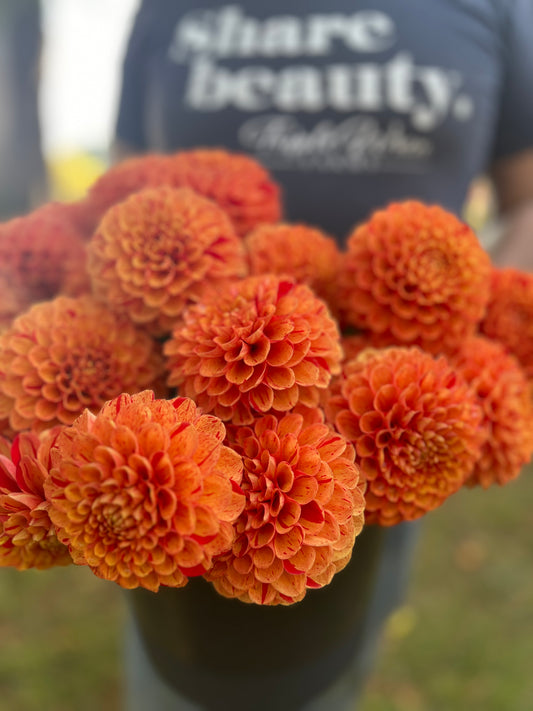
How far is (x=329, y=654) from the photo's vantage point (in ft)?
1.83

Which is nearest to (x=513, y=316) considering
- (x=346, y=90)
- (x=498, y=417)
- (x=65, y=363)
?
(x=498, y=417)

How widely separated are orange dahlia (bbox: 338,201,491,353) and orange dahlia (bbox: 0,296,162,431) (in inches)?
7.1

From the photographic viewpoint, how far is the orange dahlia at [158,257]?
402 millimetres

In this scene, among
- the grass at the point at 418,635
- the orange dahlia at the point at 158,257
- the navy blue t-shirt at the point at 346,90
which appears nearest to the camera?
the orange dahlia at the point at 158,257

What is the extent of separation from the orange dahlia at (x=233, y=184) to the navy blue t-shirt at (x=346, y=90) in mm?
353

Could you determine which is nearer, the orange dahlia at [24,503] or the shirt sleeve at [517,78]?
the orange dahlia at [24,503]

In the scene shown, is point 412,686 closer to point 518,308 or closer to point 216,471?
point 518,308

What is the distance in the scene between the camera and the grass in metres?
1.29

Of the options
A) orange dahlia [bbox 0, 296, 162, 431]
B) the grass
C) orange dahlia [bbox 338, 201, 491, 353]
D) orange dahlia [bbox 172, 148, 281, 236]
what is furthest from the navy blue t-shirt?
the grass

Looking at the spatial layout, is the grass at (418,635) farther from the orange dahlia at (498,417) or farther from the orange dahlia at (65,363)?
the orange dahlia at (65,363)

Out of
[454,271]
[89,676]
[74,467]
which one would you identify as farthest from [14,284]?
[89,676]

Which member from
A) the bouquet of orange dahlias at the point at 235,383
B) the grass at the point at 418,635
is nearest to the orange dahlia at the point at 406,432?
the bouquet of orange dahlias at the point at 235,383

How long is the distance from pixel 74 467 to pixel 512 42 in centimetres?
88

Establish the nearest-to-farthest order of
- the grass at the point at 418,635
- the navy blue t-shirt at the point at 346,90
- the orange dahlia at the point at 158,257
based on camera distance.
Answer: the orange dahlia at the point at 158,257
the navy blue t-shirt at the point at 346,90
the grass at the point at 418,635
